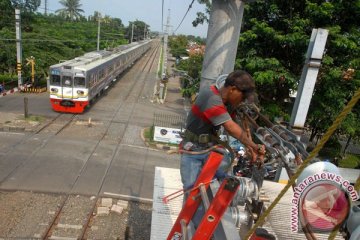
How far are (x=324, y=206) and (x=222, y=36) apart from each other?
8.69ft

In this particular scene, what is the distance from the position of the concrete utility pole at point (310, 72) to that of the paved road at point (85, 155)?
6.26m

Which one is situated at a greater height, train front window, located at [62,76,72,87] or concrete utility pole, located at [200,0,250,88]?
concrete utility pole, located at [200,0,250,88]

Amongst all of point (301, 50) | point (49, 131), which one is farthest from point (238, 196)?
point (49, 131)

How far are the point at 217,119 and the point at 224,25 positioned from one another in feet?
4.95

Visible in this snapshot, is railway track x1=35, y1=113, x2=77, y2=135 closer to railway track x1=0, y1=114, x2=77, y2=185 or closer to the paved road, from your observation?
railway track x1=0, y1=114, x2=77, y2=185

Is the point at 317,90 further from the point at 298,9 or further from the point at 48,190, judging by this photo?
the point at 48,190

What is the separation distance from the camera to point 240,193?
9.72 ft

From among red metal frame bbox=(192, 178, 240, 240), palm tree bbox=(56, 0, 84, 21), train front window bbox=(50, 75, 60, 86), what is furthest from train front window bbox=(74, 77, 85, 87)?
palm tree bbox=(56, 0, 84, 21)

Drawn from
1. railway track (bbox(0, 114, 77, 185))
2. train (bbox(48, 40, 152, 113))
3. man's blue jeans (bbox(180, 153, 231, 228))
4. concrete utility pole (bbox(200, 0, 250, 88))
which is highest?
concrete utility pole (bbox(200, 0, 250, 88))

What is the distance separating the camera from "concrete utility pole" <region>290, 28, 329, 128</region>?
21.2ft

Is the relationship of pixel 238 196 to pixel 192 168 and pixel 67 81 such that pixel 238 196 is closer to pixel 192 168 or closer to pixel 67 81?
pixel 192 168

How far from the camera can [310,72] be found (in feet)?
22.3

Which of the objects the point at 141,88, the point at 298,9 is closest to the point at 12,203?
the point at 298,9

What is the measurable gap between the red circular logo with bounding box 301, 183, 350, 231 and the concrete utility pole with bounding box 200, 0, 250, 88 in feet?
8.28
